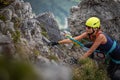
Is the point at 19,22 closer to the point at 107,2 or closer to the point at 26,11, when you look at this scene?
the point at 26,11

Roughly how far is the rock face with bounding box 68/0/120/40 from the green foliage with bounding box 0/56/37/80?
12.7 metres

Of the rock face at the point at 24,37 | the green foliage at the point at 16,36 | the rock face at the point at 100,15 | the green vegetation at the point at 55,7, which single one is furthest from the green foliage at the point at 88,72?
the green vegetation at the point at 55,7

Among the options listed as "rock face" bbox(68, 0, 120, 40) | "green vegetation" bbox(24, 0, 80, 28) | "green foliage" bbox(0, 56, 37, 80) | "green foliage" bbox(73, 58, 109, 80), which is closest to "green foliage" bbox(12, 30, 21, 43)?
"green foliage" bbox(73, 58, 109, 80)

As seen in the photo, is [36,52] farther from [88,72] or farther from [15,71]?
[15,71]

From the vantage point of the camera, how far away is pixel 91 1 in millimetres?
14633

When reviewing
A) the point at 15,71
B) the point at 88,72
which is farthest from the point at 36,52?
the point at 15,71

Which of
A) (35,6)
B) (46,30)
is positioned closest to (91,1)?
(46,30)

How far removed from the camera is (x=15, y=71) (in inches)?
57.4

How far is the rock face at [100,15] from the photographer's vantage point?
45.5 feet

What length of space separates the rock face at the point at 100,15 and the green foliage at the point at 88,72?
3.30 metres

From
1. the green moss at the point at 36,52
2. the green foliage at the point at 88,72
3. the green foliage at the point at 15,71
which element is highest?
the green foliage at the point at 15,71

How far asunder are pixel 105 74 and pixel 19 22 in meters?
4.90

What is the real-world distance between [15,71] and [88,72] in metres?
9.32

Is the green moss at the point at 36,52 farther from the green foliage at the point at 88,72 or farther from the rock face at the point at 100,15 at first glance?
the rock face at the point at 100,15
